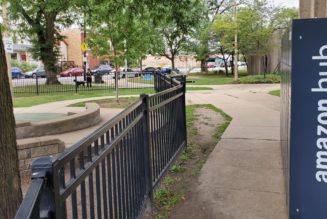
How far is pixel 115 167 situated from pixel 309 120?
1.51 meters

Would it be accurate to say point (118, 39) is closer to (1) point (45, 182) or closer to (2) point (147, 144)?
(2) point (147, 144)

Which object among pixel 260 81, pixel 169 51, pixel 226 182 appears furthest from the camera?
pixel 169 51

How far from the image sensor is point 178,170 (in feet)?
18.1

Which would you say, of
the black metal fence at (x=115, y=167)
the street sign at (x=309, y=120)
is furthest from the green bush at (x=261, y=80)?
the street sign at (x=309, y=120)

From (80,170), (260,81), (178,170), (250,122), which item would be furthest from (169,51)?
(80,170)

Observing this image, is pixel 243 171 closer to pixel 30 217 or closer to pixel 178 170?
pixel 178 170

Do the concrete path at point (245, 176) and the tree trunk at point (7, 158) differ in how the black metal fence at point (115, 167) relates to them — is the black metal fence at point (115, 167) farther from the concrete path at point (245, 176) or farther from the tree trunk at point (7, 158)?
Answer: the concrete path at point (245, 176)

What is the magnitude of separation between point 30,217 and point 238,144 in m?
5.66

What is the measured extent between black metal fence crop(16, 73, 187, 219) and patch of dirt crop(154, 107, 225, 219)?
0.89 ft

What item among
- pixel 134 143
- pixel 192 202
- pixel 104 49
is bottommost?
pixel 192 202

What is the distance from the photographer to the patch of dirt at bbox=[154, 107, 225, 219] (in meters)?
4.07

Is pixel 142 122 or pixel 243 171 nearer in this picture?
pixel 142 122

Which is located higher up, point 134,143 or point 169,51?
point 169,51

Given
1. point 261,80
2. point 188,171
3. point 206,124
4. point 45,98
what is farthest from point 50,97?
point 188,171
